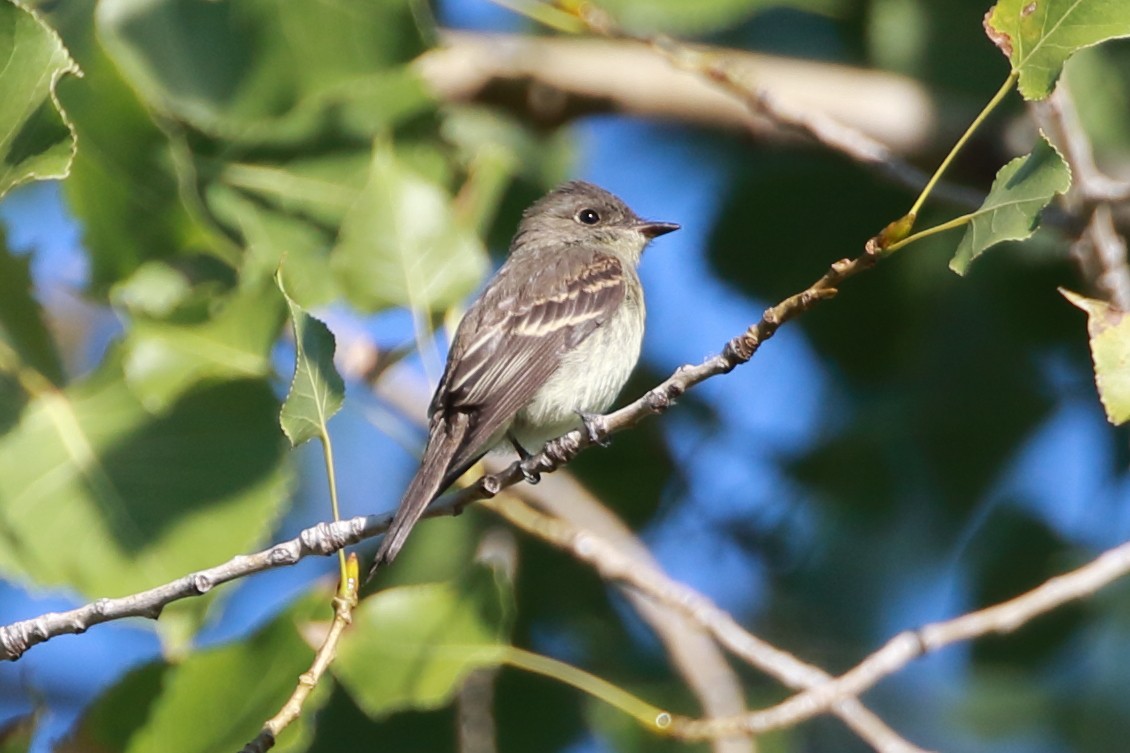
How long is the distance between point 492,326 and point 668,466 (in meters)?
1.39

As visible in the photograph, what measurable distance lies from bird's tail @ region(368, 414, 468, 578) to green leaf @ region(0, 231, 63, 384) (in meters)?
1.02

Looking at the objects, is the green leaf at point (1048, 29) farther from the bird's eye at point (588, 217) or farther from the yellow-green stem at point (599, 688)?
the bird's eye at point (588, 217)

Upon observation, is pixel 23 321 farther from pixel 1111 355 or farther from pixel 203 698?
pixel 1111 355

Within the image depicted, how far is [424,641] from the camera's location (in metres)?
3.61

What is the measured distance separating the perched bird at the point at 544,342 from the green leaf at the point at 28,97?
1040mm

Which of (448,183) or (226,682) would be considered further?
(448,183)

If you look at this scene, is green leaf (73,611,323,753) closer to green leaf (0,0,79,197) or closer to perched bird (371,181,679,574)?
perched bird (371,181,679,574)

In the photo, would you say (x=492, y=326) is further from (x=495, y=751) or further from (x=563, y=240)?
(x=495, y=751)

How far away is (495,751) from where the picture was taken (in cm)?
448

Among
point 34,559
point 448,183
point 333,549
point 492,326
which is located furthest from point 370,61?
point 333,549

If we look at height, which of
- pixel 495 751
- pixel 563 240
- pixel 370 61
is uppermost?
pixel 563 240

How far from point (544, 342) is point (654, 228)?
36.8 inches

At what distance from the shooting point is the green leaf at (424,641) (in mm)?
3535

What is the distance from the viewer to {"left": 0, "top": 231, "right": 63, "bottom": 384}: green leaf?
3822 millimetres
